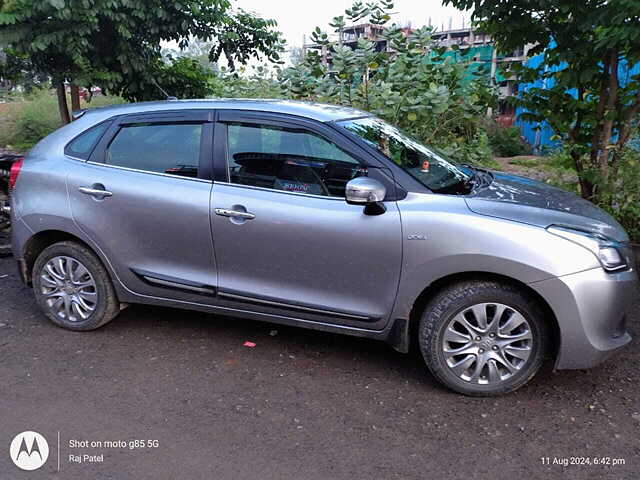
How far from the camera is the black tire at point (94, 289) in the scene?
4.37 m

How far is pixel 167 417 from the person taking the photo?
3.37 m

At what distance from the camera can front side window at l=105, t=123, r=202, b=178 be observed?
4.12m

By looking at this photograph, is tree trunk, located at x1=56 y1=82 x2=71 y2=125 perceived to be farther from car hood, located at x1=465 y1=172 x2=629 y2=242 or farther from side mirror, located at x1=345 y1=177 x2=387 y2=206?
car hood, located at x1=465 y1=172 x2=629 y2=242

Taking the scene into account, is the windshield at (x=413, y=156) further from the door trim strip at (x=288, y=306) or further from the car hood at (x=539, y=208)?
the door trim strip at (x=288, y=306)

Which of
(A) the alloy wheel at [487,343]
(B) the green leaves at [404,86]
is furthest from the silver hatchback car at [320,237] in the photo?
(B) the green leaves at [404,86]

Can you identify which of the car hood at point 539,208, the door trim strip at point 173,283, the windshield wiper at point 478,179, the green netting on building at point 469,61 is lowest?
the door trim strip at point 173,283

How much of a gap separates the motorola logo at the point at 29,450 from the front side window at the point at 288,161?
1893mm

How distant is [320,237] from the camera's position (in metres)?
3.68

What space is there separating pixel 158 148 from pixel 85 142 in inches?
25.4

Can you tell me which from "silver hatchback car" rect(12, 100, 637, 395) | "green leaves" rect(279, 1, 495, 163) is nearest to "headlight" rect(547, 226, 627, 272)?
"silver hatchback car" rect(12, 100, 637, 395)

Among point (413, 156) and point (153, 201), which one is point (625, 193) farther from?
point (153, 201)

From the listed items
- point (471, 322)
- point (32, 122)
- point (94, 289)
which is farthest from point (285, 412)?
point (32, 122)

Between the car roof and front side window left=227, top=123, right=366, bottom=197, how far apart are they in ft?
0.47

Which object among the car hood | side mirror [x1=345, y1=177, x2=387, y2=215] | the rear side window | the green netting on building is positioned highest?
the green netting on building
